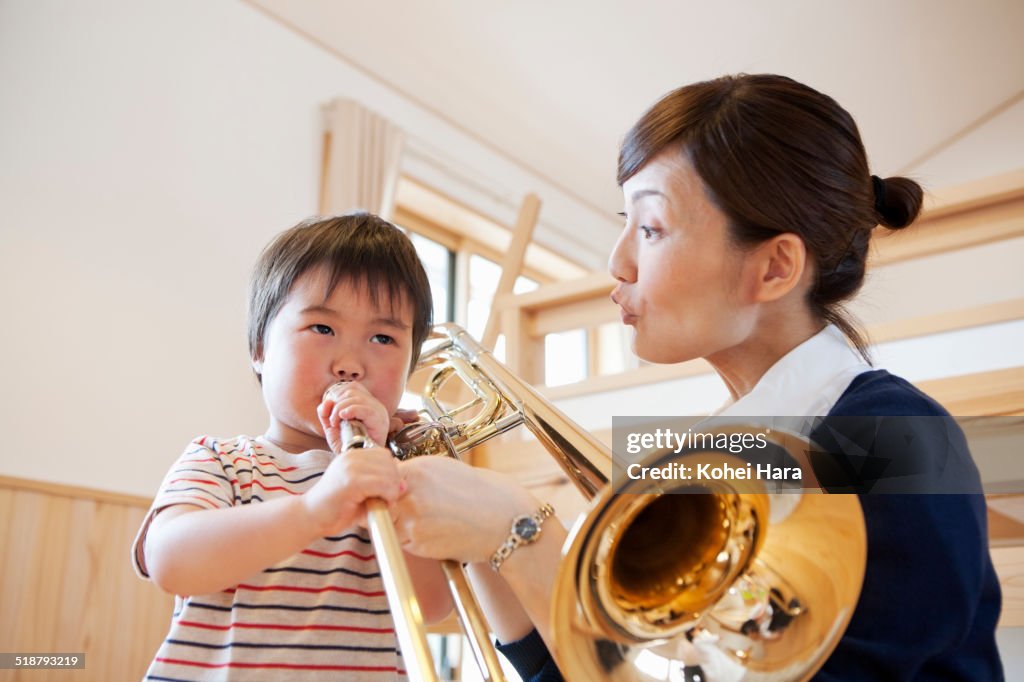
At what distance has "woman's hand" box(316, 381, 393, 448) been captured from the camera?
965 millimetres

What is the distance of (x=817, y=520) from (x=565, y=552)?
0.76ft

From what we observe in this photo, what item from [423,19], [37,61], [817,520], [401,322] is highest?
[423,19]

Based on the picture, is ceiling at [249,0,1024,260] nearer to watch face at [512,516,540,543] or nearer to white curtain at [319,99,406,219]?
white curtain at [319,99,406,219]

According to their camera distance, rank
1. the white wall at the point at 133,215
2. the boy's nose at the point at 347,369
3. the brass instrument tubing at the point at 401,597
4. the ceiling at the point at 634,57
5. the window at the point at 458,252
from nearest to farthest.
Result: 1. the brass instrument tubing at the point at 401,597
2. the boy's nose at the point at 347,369
3. the white wall at the point at 133,215
4. the ceiling at the point at 634,57
5. the window at the point at 458,252

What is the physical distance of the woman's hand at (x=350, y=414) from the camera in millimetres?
965

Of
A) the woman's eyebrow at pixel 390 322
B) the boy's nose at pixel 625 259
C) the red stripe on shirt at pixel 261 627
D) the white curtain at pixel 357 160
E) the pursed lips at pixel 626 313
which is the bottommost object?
the red stripe on shirt at pixel 261 627

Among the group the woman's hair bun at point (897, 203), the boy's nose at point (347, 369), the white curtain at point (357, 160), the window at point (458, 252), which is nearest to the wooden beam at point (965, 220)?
the woman's hair bun at point (897, 203)

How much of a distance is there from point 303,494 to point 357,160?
9.97ft

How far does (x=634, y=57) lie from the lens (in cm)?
413

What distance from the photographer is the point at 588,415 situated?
8.83 feet

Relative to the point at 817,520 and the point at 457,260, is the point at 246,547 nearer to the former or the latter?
the point at 817,520

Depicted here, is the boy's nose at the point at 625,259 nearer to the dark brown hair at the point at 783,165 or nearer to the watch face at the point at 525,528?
the dark brown hair at the point at 783,165

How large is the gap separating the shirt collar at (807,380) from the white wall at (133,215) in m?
2.32

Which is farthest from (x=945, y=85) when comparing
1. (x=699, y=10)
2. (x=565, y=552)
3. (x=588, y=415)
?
(x=565, y=552)
